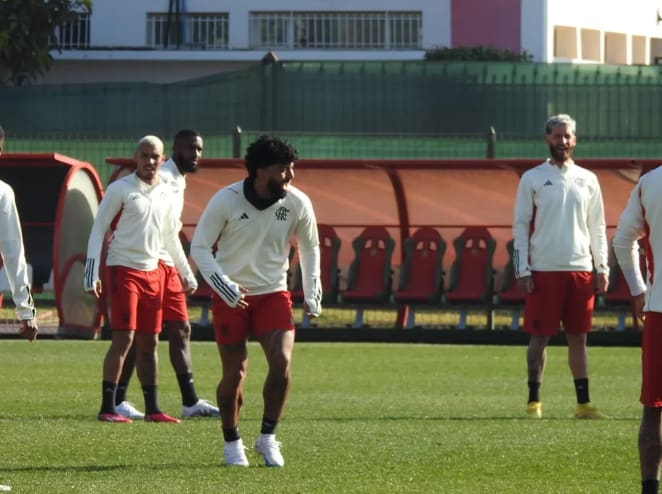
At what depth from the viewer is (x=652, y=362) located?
845 centimetres

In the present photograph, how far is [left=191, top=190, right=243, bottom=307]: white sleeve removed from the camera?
33.7 feet

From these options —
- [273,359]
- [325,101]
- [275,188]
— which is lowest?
[273,359]

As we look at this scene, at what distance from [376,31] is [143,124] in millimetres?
23674

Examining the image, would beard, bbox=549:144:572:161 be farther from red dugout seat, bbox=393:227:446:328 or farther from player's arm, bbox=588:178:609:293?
red dugout seat, bbox=393:227:446:328

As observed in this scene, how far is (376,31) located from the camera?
167 feet

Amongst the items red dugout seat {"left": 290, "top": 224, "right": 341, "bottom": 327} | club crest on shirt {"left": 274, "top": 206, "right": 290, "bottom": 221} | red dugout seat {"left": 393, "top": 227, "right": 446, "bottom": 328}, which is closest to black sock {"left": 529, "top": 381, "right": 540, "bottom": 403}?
club crest on shirt {"left": 274, "top": 206, "right": 290, "bottom": 221}

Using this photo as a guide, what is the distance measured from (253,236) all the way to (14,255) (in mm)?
1502

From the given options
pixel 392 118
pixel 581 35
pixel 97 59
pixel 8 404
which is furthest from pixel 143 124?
pixel 581 35

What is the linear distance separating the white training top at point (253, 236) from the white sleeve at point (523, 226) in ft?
10.1

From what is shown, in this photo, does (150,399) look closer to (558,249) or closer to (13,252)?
(558,249)

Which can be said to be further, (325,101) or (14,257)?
(325,101)

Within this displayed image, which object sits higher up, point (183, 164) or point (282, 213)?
point (183, 164)

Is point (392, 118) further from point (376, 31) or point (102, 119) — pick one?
point (376, 31)

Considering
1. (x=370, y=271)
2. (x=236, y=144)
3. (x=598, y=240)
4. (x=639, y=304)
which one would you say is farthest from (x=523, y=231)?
(x=236, y=144)
